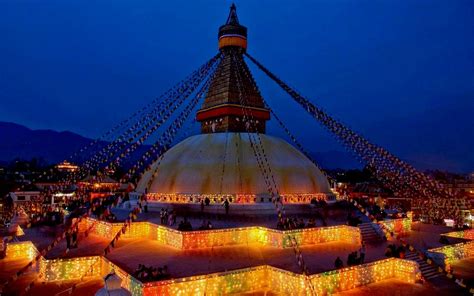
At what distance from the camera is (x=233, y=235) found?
12828mm

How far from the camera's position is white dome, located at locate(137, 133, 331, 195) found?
1662cm

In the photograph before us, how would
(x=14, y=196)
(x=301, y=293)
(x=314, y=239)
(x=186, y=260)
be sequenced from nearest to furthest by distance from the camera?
(x=301, y=293)
(x=186, y=260)
(x=314, y=239)
(x=14, y=196)

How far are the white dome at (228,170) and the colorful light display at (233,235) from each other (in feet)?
11.1

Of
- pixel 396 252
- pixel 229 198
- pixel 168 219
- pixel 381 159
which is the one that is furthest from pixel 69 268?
pixel 381 159

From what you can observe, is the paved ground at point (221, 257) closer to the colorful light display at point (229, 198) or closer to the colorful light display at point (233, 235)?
the colorful light display at point (233, 235)

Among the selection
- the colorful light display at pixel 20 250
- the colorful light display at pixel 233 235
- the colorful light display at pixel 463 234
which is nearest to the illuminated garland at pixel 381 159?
the colorful light display at pixel 463 234

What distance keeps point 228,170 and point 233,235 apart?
4.58m

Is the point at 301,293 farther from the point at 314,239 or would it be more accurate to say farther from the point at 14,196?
the point at 14,196

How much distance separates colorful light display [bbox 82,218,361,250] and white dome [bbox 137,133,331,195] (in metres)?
3.39

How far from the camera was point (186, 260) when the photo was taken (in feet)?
35.2

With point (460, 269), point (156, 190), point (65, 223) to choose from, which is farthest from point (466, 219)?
point (65, 223)

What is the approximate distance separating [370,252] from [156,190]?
10.3 meters

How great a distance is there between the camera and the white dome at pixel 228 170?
655 inches

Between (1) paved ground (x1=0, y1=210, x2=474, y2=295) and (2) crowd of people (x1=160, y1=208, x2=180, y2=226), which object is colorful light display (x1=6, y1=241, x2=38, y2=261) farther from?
(2) crowd of people (x1=160, y1=208, x2=180, y2=226)
